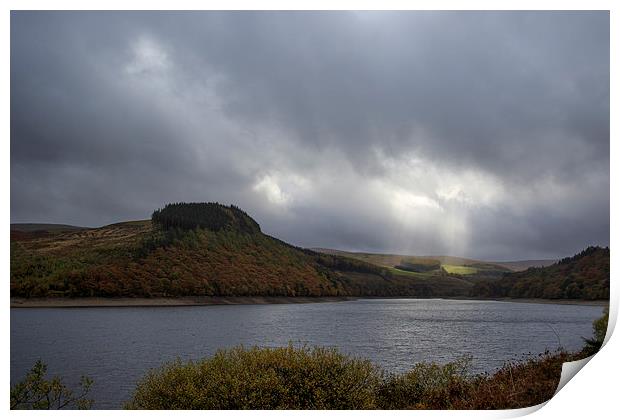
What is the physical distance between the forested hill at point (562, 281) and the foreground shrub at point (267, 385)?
874 cm

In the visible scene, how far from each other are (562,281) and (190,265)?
1217 centimetres

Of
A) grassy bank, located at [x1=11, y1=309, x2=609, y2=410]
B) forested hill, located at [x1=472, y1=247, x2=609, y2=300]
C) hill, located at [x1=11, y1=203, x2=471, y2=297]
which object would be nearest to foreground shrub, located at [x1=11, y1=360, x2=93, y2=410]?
grassy bank, located at [x1=11, y1=309, x2=609, y2=410]

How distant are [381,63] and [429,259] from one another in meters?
5.31

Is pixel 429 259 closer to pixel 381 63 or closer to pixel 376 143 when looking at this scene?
pixel 376 143

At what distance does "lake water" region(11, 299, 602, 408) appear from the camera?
12.3m

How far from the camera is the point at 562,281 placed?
14.7 m

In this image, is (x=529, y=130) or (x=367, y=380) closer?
(x=367, y=380)

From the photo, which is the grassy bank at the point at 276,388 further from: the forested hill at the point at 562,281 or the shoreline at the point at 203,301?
the forested hill at the point at 562,281

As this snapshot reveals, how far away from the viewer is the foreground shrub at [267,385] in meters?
7.36

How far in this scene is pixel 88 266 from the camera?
14.5 m

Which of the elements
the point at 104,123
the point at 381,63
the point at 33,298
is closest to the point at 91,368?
the point at 33,298
